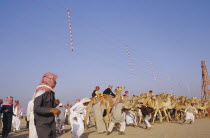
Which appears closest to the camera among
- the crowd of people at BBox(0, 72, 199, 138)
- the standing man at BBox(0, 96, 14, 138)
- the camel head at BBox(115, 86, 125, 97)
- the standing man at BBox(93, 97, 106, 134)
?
the crowd of people at BBox(0, 72, 199, 138)

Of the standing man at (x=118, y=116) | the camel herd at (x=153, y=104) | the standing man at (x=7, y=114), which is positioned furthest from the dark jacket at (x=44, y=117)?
the camel herd at (x=153, y=104)

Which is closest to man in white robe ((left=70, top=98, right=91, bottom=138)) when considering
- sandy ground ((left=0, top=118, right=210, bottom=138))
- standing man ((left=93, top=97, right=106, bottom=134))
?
sandy ground ((left=0, top=118, right=210, bottom=138))

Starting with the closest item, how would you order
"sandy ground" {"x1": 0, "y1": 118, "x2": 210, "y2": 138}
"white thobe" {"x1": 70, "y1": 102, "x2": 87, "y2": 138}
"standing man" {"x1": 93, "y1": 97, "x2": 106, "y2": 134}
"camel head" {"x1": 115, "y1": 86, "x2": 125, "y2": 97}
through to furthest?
1. "white thobe" {"x1": 70, "y1": 102, "x2": 87, "y2": 138}
2. "sandy ground" {"x1": 0, "y1": 118, "x2": 210, "y2": 138}
3. "camel head" {"x1": 115, "y1": 86, "x2": 125, "y2": 97}
4. "standing man" {"x1": 93, "y1": 97, "x2": 106, "y2": 134}

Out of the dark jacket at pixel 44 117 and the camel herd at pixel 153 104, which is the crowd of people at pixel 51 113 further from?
the camel herd at pixel 153 104

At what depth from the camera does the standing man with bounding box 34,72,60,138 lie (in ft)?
13.8

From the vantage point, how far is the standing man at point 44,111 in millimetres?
4207

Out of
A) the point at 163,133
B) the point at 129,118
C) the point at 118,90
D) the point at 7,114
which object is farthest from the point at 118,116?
the point at 129,118

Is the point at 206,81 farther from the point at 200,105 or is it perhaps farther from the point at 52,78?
the point at 52,78

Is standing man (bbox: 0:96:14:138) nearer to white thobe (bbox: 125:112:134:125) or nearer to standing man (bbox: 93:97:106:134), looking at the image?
standing man (bbox: 93:97:106:134)

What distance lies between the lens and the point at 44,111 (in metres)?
4.19

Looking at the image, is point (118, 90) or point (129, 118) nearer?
point (118, 90)

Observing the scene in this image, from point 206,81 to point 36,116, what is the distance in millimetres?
49740

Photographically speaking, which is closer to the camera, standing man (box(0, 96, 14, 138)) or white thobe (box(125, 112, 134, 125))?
standing man (box(0, 96, 14, 138))

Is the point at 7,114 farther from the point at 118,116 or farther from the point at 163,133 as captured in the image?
the point at 163,133
